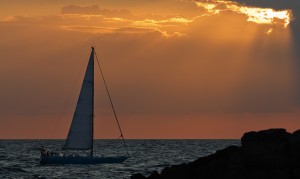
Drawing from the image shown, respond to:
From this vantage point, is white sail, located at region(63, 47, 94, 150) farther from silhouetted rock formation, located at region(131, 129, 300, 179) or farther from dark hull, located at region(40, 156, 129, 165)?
silhouetted rock formation, located at region(131, 129, 300, 179)

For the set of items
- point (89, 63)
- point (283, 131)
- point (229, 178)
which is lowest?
point (229, 178)

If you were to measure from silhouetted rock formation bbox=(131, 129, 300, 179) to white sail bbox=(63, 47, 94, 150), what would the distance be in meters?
48.0

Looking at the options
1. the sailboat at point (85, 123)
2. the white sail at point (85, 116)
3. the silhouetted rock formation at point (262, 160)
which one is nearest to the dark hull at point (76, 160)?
the sailboat at point (85, 123)

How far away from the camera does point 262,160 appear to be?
41.5m

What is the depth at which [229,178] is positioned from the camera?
137 ft

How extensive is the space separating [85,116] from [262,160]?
52.0 m

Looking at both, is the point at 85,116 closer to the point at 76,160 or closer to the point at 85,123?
the point at 85,123

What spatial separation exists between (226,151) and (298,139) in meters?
5.43

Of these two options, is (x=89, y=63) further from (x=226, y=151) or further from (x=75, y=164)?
(x=226, y=151)

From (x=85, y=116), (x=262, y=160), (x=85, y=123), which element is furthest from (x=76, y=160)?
(x=262, y=160)

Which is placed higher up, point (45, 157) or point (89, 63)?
point (89, 63)

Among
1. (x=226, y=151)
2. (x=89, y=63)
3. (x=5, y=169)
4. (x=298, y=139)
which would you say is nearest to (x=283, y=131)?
(x=298, y=139)

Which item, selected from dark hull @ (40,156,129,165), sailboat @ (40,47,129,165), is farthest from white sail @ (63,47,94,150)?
dark hull @ (40,156,129,165)

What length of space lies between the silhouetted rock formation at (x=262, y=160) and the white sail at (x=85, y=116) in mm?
47951
